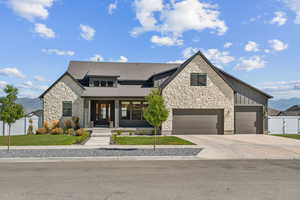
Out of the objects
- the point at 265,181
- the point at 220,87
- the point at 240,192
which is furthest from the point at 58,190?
the point at 220,87

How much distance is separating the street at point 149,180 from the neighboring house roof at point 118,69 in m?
17.7

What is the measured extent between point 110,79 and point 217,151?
1622 cm

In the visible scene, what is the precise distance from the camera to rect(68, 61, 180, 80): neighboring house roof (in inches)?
1038

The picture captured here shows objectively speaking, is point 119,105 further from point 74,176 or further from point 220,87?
point 74,176

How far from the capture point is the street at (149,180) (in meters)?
5.60

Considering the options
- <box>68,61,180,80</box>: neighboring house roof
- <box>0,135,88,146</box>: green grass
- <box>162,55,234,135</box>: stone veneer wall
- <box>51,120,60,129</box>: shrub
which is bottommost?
<box>0,135,88,146</box>: green grass

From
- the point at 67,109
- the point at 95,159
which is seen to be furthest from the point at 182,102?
the point at 95,159

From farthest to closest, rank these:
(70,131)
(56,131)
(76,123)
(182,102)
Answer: (76,123) < (182,102) < (56,131) < (70,131)

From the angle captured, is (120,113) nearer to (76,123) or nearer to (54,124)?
(76,123)

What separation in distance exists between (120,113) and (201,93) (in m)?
9.12

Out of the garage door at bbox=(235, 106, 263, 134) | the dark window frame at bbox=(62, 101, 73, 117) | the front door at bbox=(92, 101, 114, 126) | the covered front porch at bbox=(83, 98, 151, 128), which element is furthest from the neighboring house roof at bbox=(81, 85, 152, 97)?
the garage door at bbox=(235, 106, 263, 134)

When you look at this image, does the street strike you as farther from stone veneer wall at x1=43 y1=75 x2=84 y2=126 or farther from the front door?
the front door

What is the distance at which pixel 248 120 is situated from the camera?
22516 millimetres

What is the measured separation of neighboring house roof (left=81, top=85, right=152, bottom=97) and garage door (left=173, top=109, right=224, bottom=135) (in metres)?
4.54
